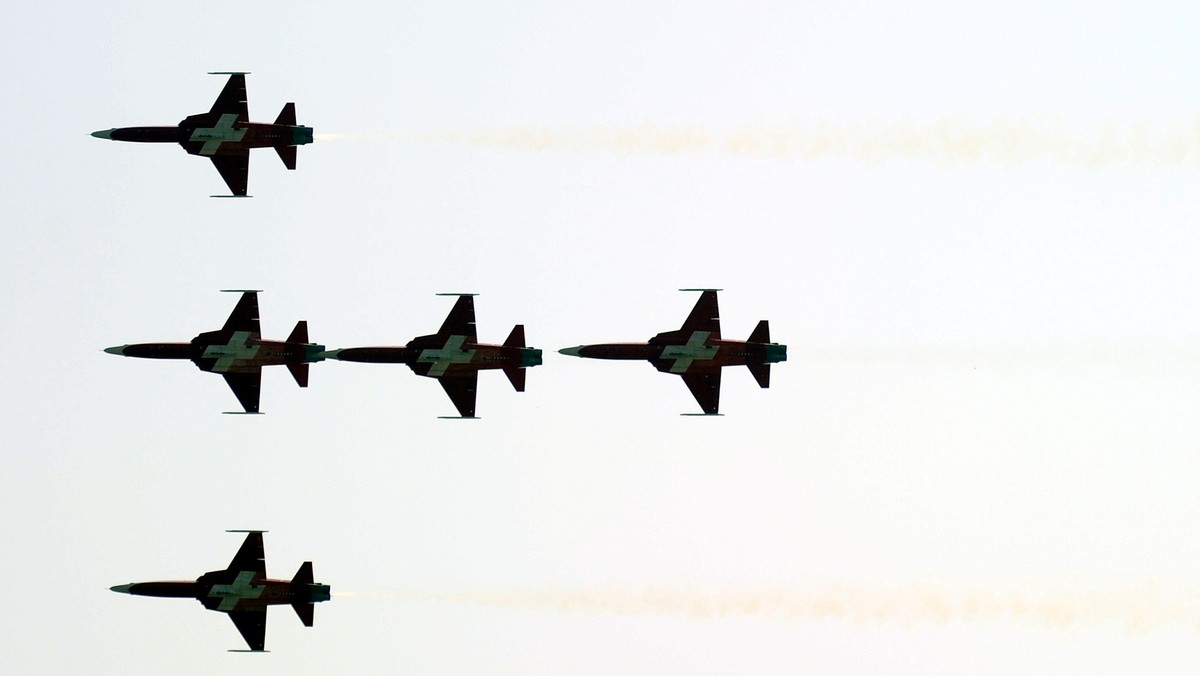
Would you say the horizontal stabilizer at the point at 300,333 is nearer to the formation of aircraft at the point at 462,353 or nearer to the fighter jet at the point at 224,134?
the formation of aircraft at the point at 462,353

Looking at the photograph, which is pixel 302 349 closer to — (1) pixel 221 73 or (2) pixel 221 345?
(2) pixel 221 345

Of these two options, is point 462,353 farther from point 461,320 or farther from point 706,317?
point 706,317

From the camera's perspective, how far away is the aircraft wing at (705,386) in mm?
173000

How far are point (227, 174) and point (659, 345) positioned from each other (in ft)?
87.0

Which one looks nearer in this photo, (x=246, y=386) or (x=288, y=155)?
(x=288, y=155)

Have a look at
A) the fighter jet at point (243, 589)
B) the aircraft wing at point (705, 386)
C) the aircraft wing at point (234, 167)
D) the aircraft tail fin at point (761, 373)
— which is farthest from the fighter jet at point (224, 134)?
the aircraft tail fin at point (761, 373)

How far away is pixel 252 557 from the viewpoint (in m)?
176

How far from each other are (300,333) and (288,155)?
1024 centimetres

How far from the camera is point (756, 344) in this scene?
171 meters

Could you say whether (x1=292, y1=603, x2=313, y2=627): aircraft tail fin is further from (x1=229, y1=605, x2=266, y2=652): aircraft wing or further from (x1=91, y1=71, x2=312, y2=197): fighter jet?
(x1=91, y1=71, x2=312, y2=197): fighter jet

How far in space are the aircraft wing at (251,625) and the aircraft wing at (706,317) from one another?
1148 inches

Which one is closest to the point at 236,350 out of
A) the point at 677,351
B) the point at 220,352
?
the point at 220,352

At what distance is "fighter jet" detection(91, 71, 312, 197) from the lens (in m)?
175

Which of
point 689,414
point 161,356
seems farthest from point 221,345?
point 689,414
